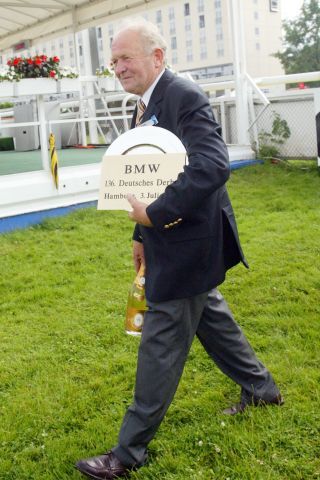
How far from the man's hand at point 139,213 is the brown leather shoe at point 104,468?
1036mm

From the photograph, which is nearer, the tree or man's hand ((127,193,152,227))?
man's hand ((127,193,152,227))

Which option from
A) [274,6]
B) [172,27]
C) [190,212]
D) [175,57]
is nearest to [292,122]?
[190,212]

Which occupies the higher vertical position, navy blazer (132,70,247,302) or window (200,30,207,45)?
window (200,30,207,45)

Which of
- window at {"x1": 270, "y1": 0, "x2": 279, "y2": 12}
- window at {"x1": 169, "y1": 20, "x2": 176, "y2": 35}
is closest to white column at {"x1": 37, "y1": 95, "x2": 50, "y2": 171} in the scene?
window at {"x1": 169, "y1": 20, "x2": 176, "y2": 35}

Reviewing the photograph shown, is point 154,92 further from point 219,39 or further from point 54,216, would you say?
point 219,39

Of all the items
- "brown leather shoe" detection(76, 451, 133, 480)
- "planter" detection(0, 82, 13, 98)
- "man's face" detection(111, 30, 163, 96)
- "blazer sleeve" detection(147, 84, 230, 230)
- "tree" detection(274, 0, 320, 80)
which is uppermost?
"tree" detection(274, 0, 320, 80)

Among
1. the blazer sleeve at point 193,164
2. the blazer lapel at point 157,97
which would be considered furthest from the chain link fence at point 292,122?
the blazer sleeve at point 193,164

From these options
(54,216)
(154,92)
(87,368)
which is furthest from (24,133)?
(154,92)

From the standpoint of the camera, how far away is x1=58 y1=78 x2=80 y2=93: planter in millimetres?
8461

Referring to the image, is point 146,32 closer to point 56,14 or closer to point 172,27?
point 56,14

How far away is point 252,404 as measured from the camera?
3021mm

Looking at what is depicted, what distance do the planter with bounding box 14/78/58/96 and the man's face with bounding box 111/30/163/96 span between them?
5840 mm

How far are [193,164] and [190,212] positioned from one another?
185 mm

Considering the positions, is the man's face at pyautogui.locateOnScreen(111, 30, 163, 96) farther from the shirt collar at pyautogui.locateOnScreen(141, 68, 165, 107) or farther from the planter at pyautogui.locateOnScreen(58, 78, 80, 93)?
the planter at pyautogui.locateOnScreen(58, 78, 80, 93)
